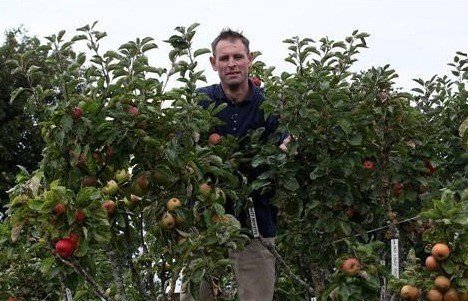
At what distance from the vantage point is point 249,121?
3811 millimetres

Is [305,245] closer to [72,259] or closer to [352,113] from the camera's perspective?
[352,113]

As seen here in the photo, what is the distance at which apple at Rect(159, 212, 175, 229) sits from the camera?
3170 millimetres

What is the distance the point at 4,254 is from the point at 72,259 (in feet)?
4.45

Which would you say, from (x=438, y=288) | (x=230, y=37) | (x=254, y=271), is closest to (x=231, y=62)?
(x=230, y=37)

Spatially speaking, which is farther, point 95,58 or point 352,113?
point 352,113

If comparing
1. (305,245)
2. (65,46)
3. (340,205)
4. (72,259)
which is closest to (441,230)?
(340,205)

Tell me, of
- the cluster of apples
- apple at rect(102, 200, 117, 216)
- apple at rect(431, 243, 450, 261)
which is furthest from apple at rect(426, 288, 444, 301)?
apple at rect(102, 200, 117, 216)

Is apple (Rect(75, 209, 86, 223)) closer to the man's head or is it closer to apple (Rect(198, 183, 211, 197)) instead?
apple (Rect(198, 183, 211, 197))

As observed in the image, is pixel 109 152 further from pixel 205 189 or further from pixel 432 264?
pixel 432 264

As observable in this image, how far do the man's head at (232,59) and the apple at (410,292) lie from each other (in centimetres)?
132

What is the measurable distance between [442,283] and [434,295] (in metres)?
0.06

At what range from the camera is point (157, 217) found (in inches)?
127

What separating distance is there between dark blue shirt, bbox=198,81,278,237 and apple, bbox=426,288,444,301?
3.48 feet

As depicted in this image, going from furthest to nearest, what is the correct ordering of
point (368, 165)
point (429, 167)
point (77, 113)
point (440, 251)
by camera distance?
point (429, 167) → point (368, 165) → point (77, 113) → point (440, 251)
